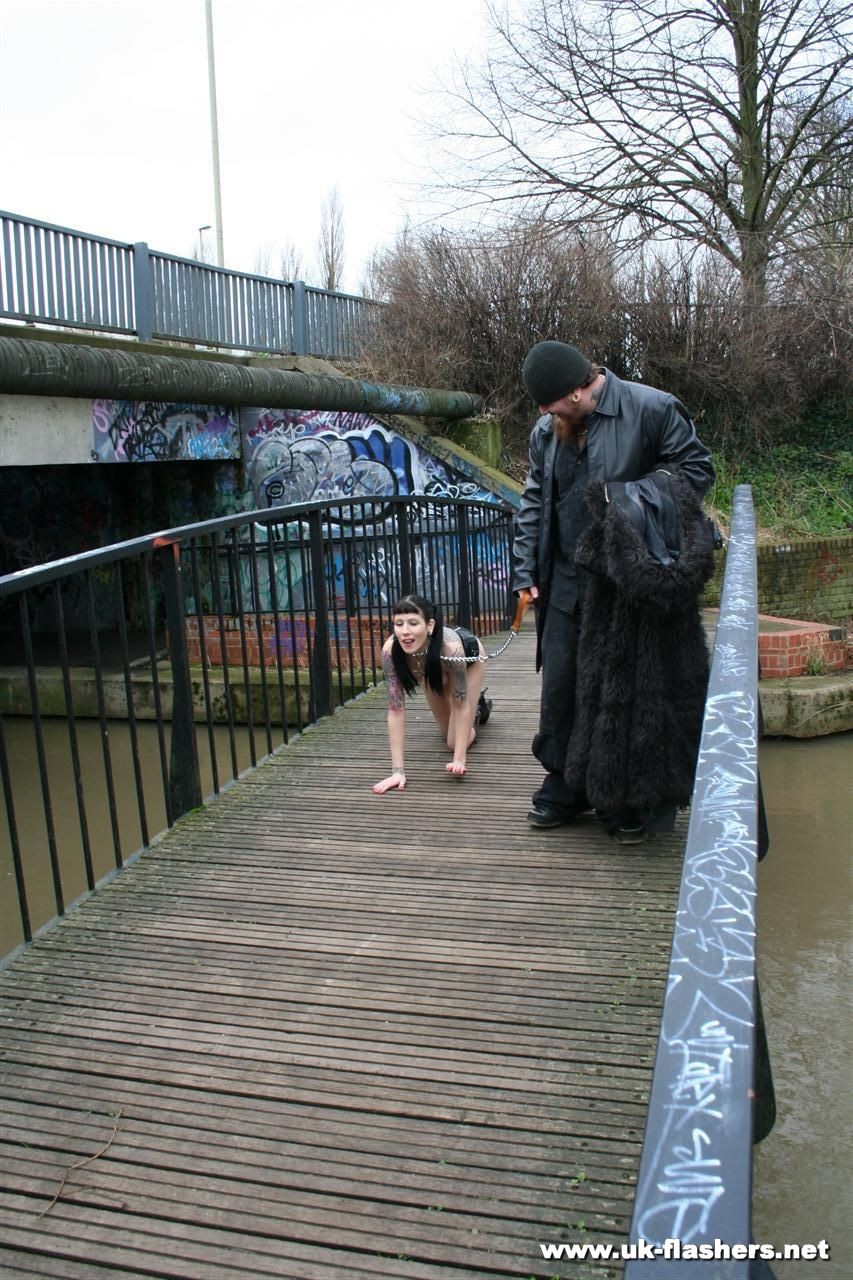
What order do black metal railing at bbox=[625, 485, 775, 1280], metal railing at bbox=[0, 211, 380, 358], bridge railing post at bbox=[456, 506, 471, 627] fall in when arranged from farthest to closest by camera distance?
metal railing at bbox=[0, 211, 380, 358], bridge railing post at bbox=[456, 506, 471, 627], black metal railing at bbox=[625, 485, 775, 1280]

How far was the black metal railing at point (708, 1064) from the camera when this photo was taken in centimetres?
89

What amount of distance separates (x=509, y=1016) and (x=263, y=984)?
0.69 metres

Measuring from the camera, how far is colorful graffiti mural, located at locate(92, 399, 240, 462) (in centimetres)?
936

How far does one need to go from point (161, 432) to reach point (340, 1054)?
8.32 m

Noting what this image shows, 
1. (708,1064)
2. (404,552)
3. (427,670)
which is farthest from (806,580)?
(708,1064)

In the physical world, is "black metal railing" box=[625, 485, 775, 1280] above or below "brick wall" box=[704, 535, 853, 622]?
above

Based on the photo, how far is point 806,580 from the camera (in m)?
11.7

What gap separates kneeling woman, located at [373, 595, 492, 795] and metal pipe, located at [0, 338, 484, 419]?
4.52 meters

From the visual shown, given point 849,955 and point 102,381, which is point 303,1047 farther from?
point 102,381

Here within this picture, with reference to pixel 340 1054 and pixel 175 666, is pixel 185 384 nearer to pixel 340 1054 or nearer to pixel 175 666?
pixel 175 666

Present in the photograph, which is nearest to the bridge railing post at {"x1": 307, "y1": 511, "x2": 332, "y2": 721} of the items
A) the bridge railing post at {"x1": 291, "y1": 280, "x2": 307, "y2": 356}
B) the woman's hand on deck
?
the woman's hand on deck

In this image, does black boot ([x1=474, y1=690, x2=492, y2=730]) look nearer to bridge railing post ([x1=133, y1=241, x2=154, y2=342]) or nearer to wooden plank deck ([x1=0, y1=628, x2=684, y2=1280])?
wooden plank deck ([x1=0, y1=628, x2=684, y2=1280])

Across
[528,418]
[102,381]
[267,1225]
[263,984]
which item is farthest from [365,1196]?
[528,418]

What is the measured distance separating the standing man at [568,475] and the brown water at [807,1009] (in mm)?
807
